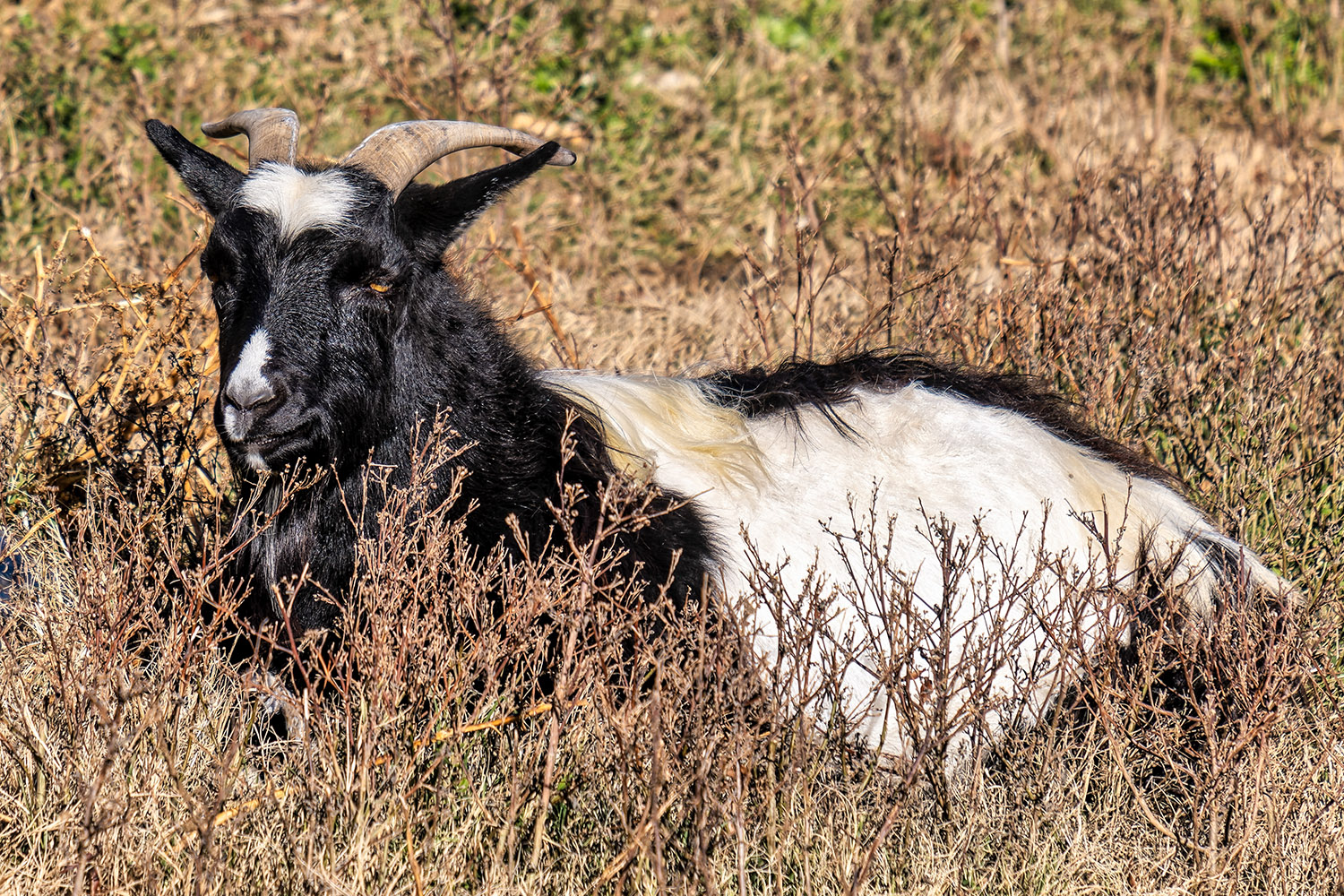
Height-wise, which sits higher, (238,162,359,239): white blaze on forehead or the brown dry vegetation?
(238,162,359,239): white blaze on forehead

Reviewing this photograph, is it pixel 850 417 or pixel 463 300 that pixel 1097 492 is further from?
pixel 463 300

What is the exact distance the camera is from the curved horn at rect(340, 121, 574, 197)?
394 cm

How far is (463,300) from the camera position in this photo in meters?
4.08

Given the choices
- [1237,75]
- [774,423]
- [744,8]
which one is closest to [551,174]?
[744,8]

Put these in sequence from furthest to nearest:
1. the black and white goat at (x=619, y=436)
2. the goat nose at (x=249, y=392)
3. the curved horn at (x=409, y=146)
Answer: the curved horn at (x=409, y=146) → the black and white goat at (x=619, y=436) → the goat nose at (x=249, y=392)

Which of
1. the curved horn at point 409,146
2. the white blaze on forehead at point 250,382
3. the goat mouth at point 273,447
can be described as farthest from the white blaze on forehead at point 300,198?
the goat mouth at point 273,447

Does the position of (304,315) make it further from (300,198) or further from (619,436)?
(619,436)

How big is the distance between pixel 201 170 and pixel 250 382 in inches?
37.9

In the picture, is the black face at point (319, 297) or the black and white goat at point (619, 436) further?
the black and white goat at point (619, 436)

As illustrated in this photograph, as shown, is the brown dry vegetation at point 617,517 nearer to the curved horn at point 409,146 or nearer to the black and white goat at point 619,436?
the black and white goat at point 619,436

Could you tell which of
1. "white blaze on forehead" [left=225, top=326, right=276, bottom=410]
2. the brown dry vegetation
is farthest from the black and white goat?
the brown dry vegetation

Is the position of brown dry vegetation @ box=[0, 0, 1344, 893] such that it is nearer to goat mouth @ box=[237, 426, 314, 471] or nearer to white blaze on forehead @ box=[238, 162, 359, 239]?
goat mouth @ box=[237, 426, 314, 471]

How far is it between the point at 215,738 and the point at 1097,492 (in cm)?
275

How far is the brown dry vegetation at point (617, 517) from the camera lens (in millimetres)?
3012
